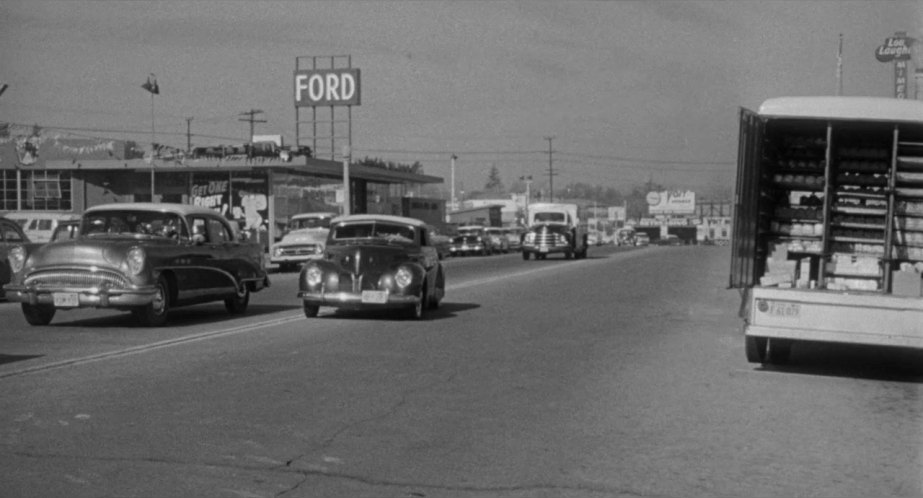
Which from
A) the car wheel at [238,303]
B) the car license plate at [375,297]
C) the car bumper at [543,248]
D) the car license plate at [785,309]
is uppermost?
the car license plate at [785,309]

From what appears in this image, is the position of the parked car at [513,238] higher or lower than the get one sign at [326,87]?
lower

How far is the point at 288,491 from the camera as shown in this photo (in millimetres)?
5926

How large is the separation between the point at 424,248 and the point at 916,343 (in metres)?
8.72

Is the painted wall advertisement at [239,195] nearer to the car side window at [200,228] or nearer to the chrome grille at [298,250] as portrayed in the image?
the chrome grille at [298,250]

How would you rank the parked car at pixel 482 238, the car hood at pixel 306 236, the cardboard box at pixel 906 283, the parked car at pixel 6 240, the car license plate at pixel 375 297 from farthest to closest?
the parked car at pixel 482 238, the car hood at pixel 306 236, the parked car at pixel 6 240, the car license plate at pixel 375 297, the cardboard box at pixel 906 283

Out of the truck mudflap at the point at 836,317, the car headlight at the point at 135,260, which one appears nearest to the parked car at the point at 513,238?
the car headlight at the point at 135,260

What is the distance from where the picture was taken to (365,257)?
15906 millimetres

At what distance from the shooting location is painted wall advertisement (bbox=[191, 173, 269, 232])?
170 feet

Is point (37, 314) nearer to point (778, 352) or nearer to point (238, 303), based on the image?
point (238, 303)

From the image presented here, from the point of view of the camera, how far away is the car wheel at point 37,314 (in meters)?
14.6

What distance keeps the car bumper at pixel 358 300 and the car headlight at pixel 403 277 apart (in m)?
0.17

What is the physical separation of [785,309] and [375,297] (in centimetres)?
631

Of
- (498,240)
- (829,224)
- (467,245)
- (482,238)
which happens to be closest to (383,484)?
(829,224)

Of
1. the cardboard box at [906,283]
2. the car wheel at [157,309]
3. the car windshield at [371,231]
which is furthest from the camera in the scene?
the car windshield at [371,231]
